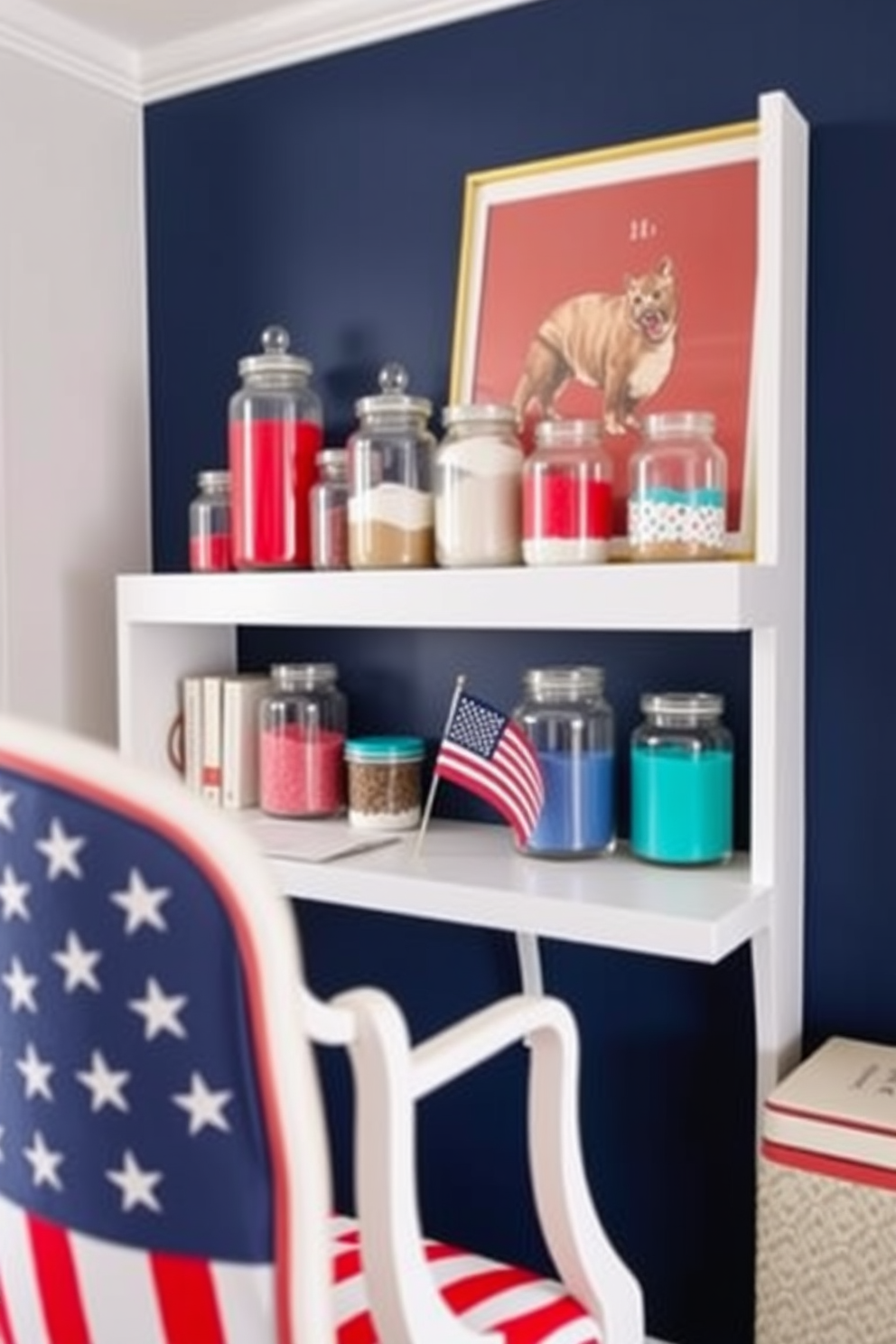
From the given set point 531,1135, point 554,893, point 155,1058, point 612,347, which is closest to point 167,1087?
point 155,1058

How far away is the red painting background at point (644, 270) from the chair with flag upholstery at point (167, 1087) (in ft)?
3.25

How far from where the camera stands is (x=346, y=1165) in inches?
81.7

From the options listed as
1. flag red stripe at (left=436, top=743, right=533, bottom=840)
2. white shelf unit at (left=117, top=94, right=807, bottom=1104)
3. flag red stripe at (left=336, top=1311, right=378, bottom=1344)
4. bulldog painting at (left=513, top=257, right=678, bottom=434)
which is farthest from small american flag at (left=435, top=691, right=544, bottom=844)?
flag red stripe at (left=336, top=1311, right=378, bottom=1344)

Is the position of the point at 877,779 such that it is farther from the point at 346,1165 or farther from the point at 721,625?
the point at 346,1165

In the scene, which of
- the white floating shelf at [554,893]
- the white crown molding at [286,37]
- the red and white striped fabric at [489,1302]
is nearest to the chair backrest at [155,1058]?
the red and white striped fabric at [489,1302]

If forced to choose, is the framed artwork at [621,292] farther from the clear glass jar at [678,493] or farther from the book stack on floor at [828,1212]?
the book stack on floor at [828,1212]

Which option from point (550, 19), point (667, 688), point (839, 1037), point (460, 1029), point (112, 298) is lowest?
point (839, 1037)

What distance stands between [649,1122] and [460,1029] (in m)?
0.90

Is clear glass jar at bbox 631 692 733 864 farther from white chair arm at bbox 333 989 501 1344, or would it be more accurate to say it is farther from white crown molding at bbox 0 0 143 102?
white crown molding at bbox 0 0 143 102

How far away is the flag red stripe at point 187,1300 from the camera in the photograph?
0.84 metres

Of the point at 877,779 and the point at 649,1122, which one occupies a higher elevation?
the point at 877,779

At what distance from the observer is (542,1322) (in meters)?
1.07

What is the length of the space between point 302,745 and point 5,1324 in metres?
1.01

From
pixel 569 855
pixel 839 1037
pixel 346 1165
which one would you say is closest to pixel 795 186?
→ pixel 569 855
